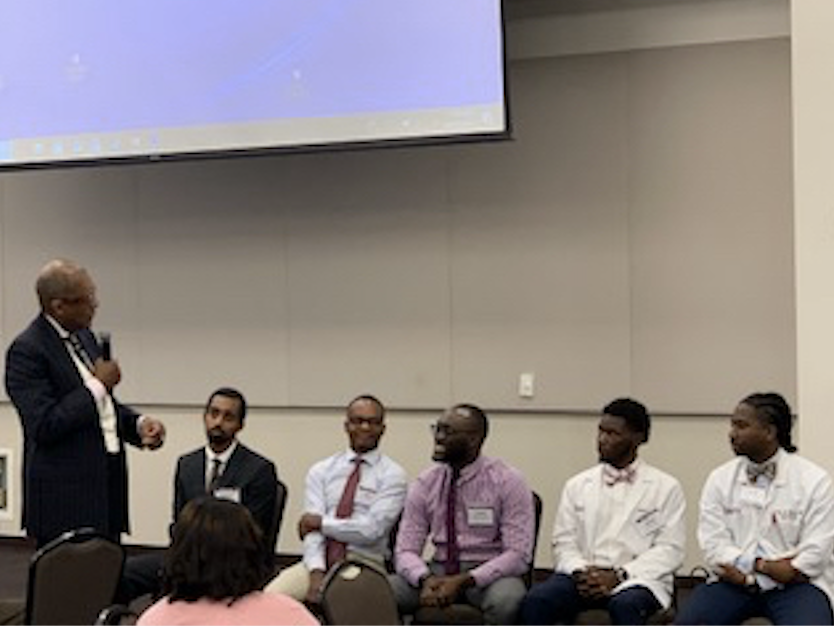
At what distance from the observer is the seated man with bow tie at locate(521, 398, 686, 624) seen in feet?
14.1

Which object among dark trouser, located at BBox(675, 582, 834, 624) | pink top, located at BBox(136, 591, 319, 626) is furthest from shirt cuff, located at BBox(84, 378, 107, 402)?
dark trouser, located at BBox(675, 582, 834, 624)

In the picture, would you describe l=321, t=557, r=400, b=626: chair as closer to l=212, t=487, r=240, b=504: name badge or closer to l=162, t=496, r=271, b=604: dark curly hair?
l=162, t=496, r=271, b=604: dark curly hair

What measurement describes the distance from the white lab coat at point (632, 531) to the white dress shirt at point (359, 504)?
70 cm

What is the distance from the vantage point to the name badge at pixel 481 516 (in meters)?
4.66

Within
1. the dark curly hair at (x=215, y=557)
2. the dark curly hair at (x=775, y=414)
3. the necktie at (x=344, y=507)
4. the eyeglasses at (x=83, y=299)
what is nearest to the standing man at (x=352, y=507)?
the necktie at (x=344, y=507)

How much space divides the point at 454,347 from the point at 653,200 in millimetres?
1207

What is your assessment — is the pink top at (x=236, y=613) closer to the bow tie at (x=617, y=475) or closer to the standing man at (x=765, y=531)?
the standing man at (x=765, y=531)

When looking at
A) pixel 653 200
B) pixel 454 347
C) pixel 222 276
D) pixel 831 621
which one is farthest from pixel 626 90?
pixel 831 621

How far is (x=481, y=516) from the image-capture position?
4.67m

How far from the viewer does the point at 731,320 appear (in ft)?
18.9

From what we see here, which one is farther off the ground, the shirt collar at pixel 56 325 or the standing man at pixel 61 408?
the shirt collar at pixel 56 325

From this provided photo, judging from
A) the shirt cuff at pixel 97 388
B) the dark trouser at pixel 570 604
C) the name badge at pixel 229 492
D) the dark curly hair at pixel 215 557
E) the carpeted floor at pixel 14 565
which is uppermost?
the shirt cuff at pixel 97 388

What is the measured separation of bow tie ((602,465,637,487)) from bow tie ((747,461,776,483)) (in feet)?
1.40

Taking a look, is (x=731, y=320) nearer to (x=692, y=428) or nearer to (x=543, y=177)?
(x=692, y=428)
